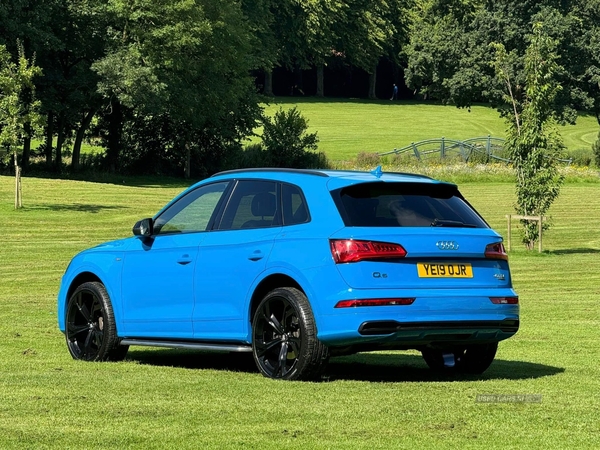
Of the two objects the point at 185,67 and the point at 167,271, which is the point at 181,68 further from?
the point at 167,271

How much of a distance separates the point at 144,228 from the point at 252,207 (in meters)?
1.31

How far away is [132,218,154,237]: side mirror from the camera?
11.1 m

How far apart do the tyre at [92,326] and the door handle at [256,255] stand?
6.89 ft

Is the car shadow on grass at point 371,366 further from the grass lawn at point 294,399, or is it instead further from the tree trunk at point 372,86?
the tree trunk at point 372,86

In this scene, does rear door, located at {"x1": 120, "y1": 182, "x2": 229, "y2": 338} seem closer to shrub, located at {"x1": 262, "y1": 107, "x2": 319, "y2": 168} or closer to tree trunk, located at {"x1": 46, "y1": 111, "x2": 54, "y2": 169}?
tree trunk, located at {"x1": 46, "y1": 111, "x2": 54, "y2": 169}

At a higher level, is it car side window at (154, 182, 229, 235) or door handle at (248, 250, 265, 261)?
car side window at (154, 182, 229, 235)

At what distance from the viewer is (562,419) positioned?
25.3 feet

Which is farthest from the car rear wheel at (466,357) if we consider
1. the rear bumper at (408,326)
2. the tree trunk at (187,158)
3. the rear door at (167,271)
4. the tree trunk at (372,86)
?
the tree trunk at (372,86)

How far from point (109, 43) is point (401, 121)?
46511 millimetres

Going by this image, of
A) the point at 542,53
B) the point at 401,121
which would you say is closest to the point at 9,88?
the point at 542,53

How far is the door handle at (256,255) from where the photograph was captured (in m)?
9.97

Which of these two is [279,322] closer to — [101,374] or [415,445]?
[101,374]

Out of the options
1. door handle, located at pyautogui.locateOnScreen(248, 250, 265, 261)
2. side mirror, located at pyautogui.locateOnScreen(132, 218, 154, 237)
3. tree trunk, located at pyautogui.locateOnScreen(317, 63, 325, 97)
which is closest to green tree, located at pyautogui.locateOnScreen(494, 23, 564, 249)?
side mirror, located at pyautogui.locateOnScreen(132, 218, 154, 237)

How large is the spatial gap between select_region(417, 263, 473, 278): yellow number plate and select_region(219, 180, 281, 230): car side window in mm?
1339
